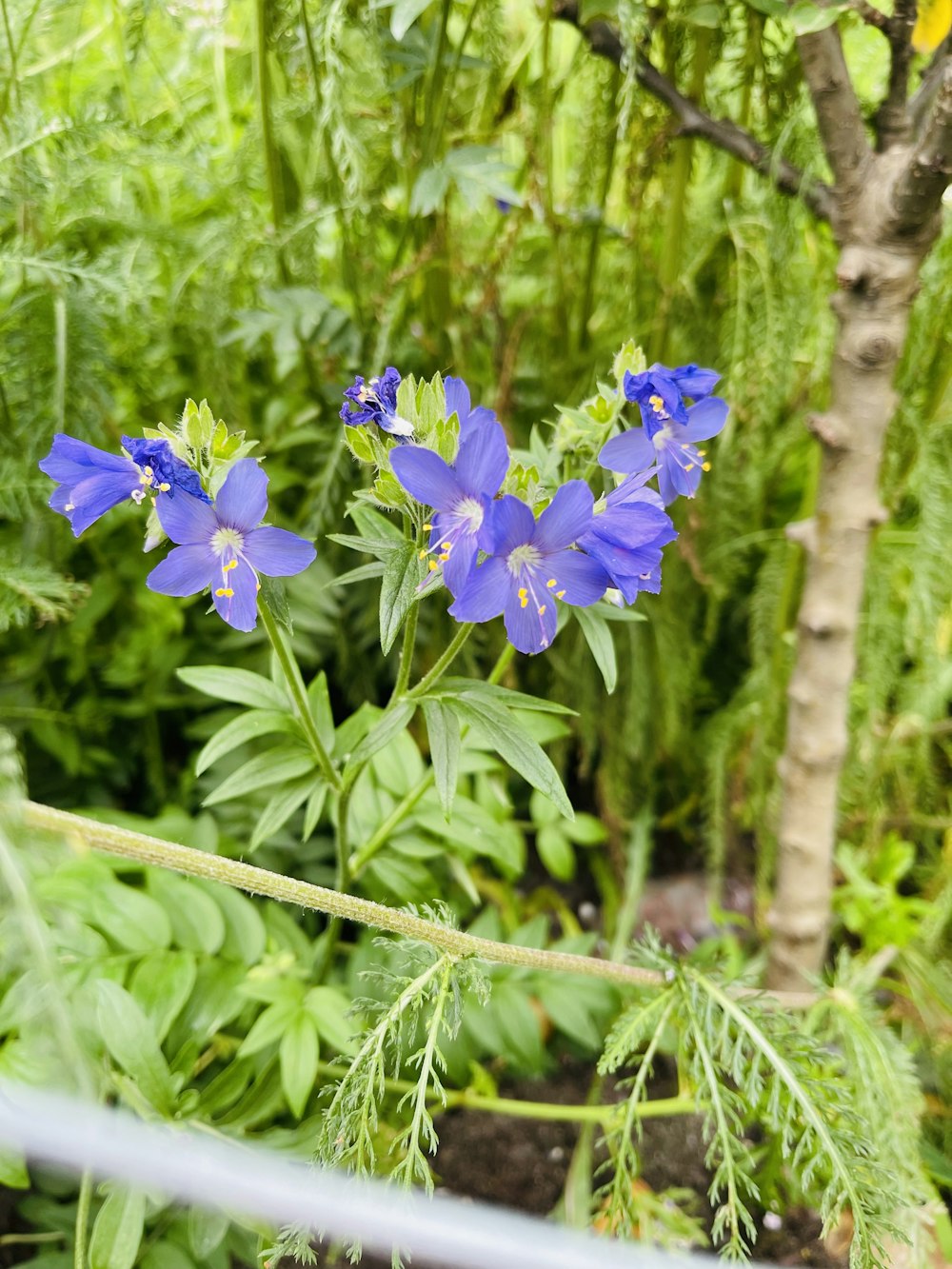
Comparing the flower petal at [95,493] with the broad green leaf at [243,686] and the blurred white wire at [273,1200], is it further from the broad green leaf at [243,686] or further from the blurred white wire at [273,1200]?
the blurred white wire at [273,1200]

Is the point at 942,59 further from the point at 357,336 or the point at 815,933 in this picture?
the point at 815,933

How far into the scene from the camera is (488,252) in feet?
3.53

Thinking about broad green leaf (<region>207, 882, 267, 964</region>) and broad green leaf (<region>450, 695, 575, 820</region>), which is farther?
broad green leaf (<region>207, 882, 267, 964</region>)

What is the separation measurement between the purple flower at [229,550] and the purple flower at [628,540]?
0.63ft

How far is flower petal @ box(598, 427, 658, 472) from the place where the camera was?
61cm

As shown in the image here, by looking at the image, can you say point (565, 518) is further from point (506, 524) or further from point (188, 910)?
point (188, 910)

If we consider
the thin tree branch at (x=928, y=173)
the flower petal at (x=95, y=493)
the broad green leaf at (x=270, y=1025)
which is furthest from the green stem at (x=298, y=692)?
the thin tree branch at (x=928, y=173)

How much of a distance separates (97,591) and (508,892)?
2.15 ft

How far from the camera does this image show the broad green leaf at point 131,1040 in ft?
2.20

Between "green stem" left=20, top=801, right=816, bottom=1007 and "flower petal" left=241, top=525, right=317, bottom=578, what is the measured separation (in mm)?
185

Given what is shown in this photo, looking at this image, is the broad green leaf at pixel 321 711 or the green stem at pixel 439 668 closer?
the green stem at pixel 439 668

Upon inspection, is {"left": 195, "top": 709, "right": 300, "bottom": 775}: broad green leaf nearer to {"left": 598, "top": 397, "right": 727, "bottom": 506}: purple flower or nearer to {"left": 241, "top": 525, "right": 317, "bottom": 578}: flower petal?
{"left": 241, "top": 525, "right": 317, "bottom": 578}: flower petal

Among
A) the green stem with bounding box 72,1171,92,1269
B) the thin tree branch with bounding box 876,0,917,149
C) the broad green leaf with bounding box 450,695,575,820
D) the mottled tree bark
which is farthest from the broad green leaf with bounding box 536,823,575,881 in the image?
the thin tree branch with bounding box 876,0,917,149

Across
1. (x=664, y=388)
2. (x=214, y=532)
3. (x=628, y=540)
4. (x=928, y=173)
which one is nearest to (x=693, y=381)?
(x=664, y=388)
